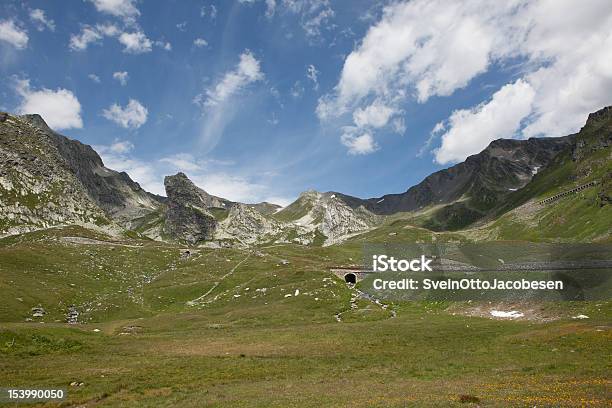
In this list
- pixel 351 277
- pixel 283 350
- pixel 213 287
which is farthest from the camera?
pixel 351 277

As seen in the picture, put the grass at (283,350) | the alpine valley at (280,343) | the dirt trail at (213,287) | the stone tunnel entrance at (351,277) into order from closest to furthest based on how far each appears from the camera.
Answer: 1. the grass at (283,350)
2. the alpine valley at (280,343)
3. the dirt trail at (213,287)
4. the stone tunnel entrance at (351,277)

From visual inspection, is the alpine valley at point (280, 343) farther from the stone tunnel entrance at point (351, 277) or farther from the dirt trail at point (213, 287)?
the stone tunnel entrance at point (351, 277)

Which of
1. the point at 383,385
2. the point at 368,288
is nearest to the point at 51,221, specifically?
the point at 368,288

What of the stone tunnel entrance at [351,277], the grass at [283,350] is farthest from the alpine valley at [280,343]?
the stone tunnel entrance at [351,277]

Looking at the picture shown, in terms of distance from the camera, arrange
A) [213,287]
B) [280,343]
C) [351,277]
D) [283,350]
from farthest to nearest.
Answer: [351,277]
[213,287]
[280,343]
[283,350]

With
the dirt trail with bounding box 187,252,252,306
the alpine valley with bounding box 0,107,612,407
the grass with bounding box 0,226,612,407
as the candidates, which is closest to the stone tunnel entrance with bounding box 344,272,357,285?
the alpine valley with bounding box 0,107,612,407

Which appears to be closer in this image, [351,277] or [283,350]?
[283,350]

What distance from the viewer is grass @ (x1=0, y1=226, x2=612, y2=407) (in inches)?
1208

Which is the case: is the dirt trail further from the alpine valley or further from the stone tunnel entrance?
the stone tunnel entrance

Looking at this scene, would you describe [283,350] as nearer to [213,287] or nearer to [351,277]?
[213,287]

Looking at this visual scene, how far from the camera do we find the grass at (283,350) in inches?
1208

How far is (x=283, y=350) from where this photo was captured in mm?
52625

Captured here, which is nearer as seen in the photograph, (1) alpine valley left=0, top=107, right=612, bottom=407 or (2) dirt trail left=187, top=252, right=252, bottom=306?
(1) alpine valley left=0, top=107, right=612, bottom=407

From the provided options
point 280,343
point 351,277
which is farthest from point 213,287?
point 280,343
